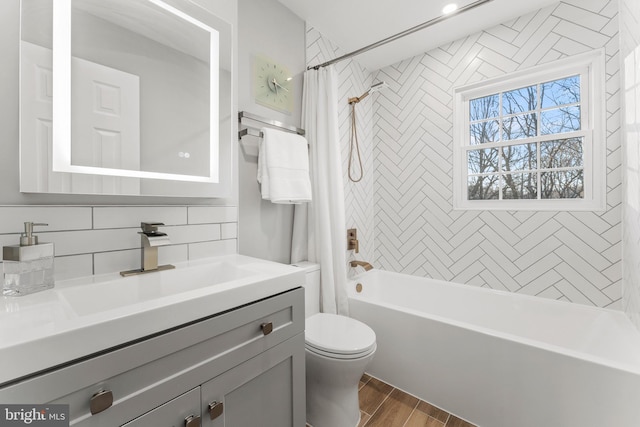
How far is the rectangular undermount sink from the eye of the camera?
90cm

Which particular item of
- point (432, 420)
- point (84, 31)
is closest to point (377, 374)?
point (432, 420)

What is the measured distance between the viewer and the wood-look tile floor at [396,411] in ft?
5.09

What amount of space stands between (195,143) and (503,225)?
2.29 meters

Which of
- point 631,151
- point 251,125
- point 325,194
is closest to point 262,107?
point 251,125

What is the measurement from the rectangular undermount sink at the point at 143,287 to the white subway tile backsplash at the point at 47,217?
0.23 m

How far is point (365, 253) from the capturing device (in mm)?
2787

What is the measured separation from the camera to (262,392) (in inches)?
38.7

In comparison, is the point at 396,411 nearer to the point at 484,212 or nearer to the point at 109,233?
the point at 484,212

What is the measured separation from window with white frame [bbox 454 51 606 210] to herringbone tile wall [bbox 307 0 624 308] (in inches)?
2.8

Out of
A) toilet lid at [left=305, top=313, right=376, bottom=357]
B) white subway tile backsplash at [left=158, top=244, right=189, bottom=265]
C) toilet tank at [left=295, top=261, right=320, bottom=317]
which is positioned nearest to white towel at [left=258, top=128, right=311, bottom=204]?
toilet tank at [left=295, top=261, right=320, bottom=317]

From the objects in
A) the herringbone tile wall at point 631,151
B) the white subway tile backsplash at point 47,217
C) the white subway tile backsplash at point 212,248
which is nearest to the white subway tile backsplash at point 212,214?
the white subway tile backsplash at point 212,248

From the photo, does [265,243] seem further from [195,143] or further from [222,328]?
[222,328]

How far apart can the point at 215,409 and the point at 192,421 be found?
2.9 inches

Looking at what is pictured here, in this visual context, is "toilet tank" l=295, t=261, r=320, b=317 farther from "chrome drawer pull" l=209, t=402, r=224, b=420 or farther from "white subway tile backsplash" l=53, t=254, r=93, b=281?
"white subway tile backsplash" l=53, t=254, r=93, b=281
